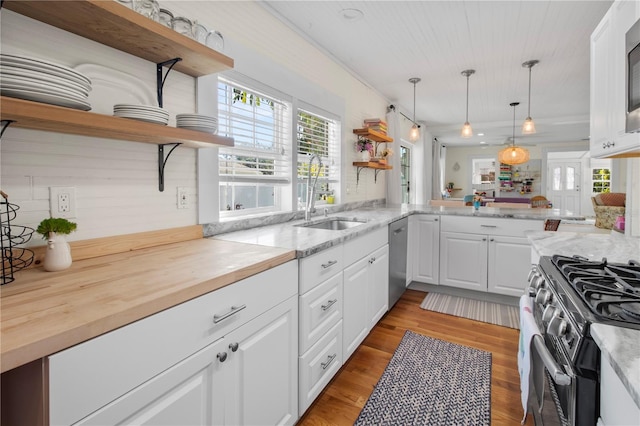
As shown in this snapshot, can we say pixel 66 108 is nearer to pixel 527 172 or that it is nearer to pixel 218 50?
pixel 218 50

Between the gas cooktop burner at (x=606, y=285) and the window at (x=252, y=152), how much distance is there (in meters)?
1.80

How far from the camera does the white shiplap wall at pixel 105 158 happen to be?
3.74ft

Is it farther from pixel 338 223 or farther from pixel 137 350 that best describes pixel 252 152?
pixel 137 350

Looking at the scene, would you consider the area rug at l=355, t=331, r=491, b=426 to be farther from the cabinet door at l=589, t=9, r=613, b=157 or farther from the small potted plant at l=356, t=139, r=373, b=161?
the small potted plant at l=356, t=139, r=373, b=161

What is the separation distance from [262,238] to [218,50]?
1006mm

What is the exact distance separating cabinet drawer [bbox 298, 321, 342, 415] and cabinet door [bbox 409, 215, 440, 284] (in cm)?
188

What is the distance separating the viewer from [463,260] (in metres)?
3.32

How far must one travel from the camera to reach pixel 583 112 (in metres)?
5.92

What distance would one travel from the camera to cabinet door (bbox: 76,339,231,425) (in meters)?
0.78

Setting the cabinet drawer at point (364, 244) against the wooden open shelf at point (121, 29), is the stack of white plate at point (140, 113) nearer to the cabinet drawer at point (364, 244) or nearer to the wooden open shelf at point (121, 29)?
the wooden open shelf at point (121, 29)

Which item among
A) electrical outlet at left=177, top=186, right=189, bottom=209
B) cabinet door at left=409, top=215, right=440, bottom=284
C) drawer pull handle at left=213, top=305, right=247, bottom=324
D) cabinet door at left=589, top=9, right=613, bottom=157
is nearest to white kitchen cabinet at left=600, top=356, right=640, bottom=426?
drawer pull handle at left=213, top=305, right=247, bottom=324

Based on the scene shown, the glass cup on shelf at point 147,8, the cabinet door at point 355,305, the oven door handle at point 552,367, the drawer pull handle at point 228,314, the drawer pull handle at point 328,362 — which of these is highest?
the glass cup on shelf at point 147,8

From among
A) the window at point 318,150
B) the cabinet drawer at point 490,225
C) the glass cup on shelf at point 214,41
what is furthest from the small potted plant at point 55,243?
the cabinet drawer at point 490,225

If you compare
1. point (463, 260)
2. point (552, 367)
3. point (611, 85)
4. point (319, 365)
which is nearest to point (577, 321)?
point (552, 367)
